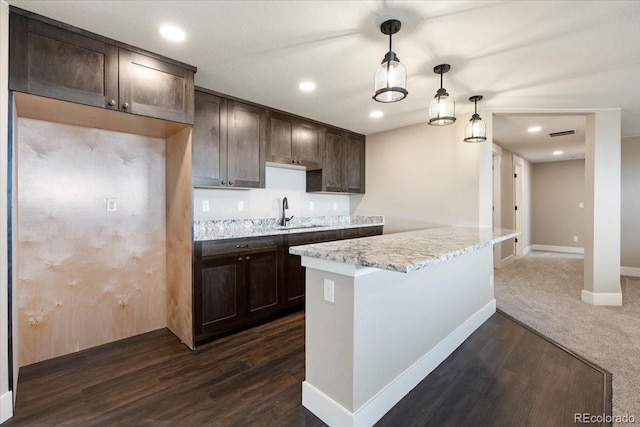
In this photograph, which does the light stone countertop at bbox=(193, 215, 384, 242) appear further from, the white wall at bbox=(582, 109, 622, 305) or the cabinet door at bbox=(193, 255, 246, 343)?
the white wall at bbox=(582, 109, 622, 305)

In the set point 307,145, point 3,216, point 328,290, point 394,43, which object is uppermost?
point 394,43

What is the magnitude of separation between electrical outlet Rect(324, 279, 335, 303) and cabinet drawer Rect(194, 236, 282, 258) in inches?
55.4

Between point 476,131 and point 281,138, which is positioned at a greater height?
point 281,138

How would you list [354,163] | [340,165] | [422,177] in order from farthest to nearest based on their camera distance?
[354,163], [340,165], [422,177]

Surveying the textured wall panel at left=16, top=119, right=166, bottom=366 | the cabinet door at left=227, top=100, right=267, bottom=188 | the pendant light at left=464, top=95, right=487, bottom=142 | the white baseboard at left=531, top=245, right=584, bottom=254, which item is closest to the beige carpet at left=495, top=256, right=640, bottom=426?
the pendant light at left=464, top=95, right=487, bottom=142

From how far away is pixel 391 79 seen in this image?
1.67 metres

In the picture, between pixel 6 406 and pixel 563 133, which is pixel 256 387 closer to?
pixel 6 406

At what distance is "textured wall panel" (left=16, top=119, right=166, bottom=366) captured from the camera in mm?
2248

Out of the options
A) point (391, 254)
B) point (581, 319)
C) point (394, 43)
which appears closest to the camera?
point (391, 254)

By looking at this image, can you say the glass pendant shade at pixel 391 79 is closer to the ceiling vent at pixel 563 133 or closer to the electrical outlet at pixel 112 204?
Result: the electrical outlet at pixel 112 204

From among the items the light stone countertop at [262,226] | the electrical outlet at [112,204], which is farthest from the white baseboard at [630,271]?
the electrical outlet at [112,204]

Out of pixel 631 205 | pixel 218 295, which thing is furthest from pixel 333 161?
pixel 631 205

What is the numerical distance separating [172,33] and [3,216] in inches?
59.0

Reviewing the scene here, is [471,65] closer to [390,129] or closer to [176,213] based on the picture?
[390,129]
